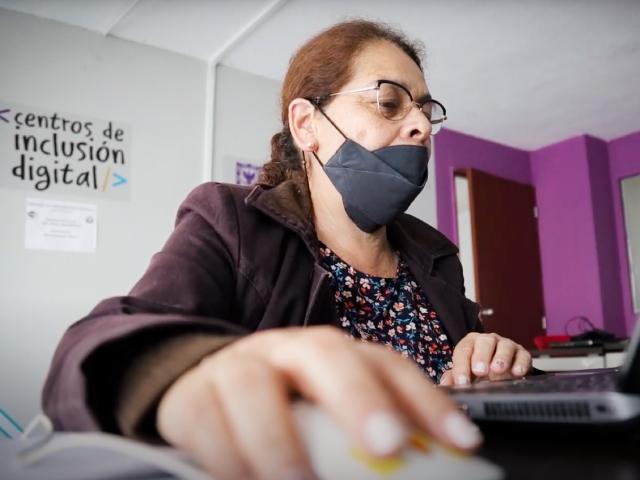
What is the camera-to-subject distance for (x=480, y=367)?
0.75m

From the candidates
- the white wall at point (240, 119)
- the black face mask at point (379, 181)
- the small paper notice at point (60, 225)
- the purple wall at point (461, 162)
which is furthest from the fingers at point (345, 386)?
the purple wall at point (461, 162)

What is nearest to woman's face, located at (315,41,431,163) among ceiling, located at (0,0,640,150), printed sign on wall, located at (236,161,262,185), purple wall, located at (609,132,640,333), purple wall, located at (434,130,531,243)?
ceiling, located at (0,0,640,150)

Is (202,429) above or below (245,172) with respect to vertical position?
below

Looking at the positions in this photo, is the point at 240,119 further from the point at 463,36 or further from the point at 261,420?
the point at 261,420

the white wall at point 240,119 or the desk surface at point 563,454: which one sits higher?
the white wall at point 240,119

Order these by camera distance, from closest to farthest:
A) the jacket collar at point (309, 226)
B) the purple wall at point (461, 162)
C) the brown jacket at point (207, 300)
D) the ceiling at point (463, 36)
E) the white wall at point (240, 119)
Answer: the brown jacket at point (207, 300), the jacket collar at point (309, 226), the ceiling at point (463, 36), the white wall at point (240, 119), the purple wall at point (461, 162)

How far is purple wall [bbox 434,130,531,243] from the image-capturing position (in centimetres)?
382

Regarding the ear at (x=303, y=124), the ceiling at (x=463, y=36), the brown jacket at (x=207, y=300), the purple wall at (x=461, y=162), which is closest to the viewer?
the brown jacket at (x=207, y=300)

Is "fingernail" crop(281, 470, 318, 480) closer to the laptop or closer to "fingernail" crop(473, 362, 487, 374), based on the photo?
the laptop

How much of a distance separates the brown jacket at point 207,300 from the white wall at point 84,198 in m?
1.69

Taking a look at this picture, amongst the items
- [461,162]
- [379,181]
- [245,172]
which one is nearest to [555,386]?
[379,181]

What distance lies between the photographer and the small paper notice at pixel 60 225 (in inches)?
92.3

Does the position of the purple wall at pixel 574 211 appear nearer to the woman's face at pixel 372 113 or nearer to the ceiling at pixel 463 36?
the ceiling at pixel 463 36

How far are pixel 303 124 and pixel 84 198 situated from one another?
5.45ft
